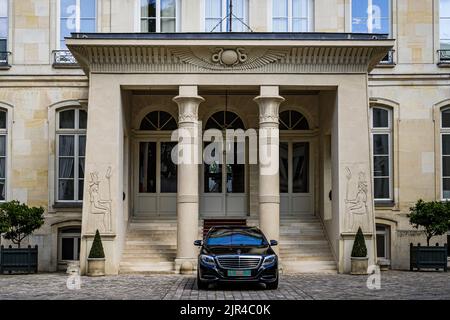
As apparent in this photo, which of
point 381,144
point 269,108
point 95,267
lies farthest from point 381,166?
point 95,267

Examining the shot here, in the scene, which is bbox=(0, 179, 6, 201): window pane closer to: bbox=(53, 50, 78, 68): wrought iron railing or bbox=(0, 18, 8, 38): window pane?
bbox=(53, 50, 78, 68): wrought iron railing

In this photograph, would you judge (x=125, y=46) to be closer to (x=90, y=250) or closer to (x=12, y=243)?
(x=90, y=250)

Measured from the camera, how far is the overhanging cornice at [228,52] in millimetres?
25516

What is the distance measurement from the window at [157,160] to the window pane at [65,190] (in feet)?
8.20

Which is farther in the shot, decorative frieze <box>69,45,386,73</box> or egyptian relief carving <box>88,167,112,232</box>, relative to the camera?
decorative frieze <box>69,45,386,73</box>

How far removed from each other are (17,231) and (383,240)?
12.9 meters

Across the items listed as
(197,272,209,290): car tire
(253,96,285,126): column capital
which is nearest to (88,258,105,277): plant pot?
(197,272,209,290): car tire

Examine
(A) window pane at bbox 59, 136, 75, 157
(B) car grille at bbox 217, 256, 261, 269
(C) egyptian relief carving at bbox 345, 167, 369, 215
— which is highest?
(A) window pane at bbox 59, 136, 75, 157

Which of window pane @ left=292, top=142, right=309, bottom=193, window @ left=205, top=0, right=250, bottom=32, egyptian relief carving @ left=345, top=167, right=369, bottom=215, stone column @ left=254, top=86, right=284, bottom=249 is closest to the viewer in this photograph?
egyptian relief carving @ left=345, top=167, right=369, bottom=215

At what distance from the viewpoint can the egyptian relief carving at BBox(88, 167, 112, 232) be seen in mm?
25562

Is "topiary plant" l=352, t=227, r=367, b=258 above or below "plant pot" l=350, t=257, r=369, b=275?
above

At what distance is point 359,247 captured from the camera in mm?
25203

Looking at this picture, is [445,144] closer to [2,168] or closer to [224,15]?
[224,15]

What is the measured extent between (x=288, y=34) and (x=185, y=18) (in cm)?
541
